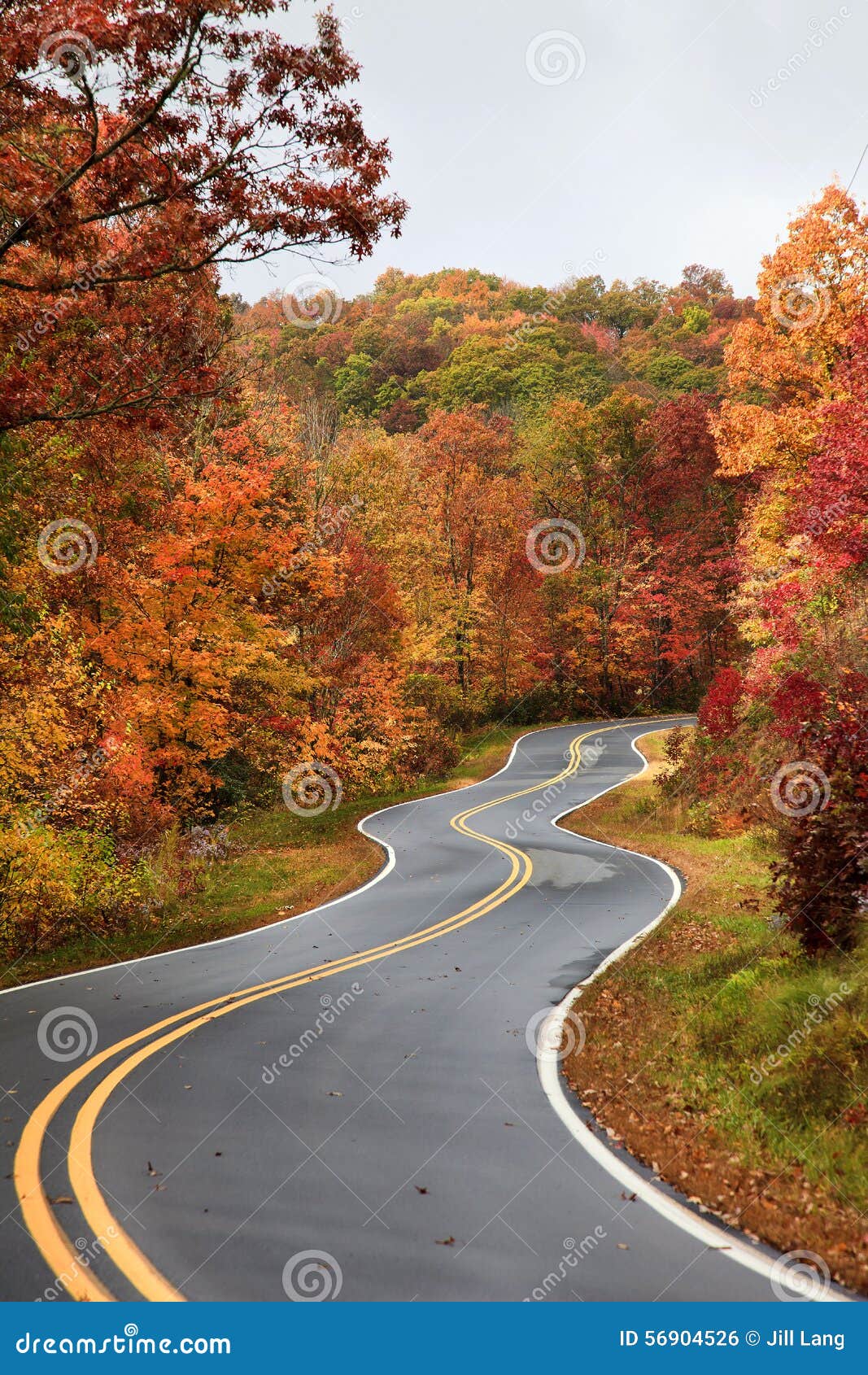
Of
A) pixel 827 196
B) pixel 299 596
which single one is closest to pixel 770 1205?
pixel 299 596

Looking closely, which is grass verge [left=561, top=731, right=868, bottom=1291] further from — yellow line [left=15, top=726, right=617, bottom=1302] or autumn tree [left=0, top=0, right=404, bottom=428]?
autumn tree [left=0, top=0, right=404, bottom=428]

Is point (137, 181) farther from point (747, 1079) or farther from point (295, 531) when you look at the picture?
point (295, 531)

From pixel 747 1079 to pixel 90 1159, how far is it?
505cm

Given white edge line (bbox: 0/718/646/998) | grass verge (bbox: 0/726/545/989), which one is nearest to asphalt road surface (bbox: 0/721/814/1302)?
white edge line (bbox: 0/718/646/998)

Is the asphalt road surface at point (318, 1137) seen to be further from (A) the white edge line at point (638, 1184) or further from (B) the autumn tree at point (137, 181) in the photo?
(B) the autumn tree at point (137, 181)

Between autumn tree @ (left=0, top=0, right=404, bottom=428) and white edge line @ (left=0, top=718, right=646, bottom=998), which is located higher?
autumn tree @ (left=0, top=0, right=404, bottom=428)

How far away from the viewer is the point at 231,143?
279 inches

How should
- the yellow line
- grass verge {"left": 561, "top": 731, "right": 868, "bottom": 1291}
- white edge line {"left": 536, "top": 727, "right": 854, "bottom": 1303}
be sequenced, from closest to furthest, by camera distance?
1. the yellow line
2. white edge line {"left": 536, "top": 727, "right": 854, "bottom": 1303}
3. grass verge {"left": 561, "top": 731, "right": 868, "bottom": 1291}

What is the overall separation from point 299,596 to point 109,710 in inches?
372

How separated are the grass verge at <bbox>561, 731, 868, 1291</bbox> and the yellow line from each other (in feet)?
10.9

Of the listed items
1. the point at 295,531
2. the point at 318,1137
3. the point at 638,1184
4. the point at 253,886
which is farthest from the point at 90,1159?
the point at 295,531

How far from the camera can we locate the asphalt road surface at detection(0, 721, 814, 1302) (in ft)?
13.8

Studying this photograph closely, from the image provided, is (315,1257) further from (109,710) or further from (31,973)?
(109,710)

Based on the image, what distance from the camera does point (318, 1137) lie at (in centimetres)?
571
